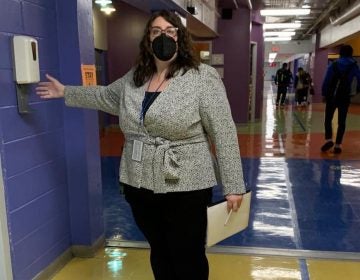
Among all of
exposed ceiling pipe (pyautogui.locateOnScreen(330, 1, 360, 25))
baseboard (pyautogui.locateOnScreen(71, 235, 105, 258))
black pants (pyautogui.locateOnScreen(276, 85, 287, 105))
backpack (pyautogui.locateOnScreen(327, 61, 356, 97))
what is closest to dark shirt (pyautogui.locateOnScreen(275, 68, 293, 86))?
black pants (pyautogui.locateOnScreen(276, 85, 287, 105))

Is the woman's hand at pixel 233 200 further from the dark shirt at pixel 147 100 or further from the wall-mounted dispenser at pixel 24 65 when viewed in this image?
the wall-mounted dispenser at pixel 24 65

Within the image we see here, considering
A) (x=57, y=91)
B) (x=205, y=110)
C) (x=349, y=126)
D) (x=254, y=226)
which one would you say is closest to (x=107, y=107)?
(x=57, y=91)

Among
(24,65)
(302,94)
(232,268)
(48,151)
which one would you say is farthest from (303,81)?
(24,65)

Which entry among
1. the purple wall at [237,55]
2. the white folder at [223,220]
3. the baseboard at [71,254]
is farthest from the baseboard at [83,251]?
the purple wall at [237,55]

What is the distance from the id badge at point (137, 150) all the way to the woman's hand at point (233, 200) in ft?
1.41

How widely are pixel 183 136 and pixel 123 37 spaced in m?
7.00

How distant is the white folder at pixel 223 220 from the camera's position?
1.70 metres

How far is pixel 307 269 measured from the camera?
2467 mm

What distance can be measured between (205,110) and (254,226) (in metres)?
1.85

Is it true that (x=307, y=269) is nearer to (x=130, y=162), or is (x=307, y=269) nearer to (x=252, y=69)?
(x=130, y=162)

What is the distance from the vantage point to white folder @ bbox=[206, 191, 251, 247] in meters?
1.70

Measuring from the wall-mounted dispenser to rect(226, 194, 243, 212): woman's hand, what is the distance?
1.14 m

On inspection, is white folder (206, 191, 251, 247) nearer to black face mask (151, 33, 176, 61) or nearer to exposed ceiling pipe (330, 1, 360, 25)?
black face mask (151, 33, 176, 61)

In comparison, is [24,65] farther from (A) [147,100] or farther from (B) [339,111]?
(B) [339,111]
